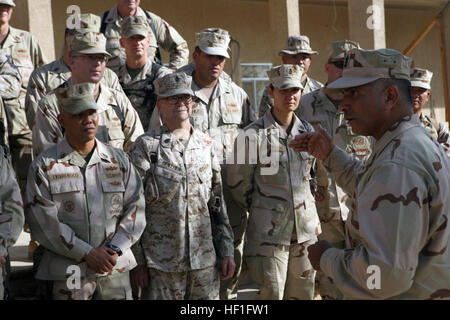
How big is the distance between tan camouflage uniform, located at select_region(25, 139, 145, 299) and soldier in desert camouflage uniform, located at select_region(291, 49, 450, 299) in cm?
180

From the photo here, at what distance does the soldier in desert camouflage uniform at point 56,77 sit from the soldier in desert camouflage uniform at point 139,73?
367mm

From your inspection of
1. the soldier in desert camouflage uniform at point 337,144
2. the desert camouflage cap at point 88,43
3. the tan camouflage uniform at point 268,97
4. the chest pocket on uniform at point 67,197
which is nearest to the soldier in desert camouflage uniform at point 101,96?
the desert camouflage cap at point 88,43

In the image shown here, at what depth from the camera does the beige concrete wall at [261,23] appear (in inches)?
538

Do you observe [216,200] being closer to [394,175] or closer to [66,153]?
[66,153]

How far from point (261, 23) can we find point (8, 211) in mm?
12381

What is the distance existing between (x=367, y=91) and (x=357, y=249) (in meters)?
0.69

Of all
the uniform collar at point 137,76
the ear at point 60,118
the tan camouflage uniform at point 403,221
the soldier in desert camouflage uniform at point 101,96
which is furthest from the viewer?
the uniform collar at point 137,76

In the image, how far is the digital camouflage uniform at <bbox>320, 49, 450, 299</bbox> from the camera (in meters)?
2.65

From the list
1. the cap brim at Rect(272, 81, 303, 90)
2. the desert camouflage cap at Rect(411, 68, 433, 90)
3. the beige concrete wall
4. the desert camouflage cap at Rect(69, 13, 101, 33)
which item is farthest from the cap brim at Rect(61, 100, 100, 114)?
the beige concrete wall

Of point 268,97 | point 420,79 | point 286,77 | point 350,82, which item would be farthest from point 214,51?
point 350,82

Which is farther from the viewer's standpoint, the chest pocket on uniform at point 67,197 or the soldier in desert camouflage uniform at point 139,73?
the soldier in desert camouflage uniform at point 139,73

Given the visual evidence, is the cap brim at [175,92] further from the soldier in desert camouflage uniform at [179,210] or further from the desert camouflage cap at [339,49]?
the desert camouflage cap at [339,49]

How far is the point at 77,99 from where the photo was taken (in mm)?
4559

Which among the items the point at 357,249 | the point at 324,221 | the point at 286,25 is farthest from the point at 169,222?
the point at 286,25
